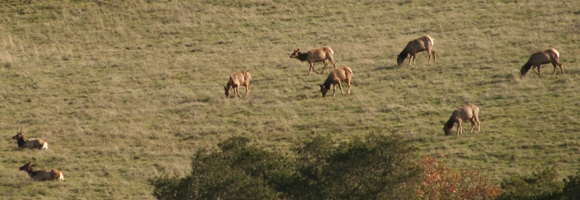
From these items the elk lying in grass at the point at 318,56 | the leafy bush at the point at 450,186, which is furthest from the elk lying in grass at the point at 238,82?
the leafy bush at the point at 450,186

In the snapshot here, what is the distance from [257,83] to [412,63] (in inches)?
249

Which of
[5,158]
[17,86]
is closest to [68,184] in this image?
[5,158]

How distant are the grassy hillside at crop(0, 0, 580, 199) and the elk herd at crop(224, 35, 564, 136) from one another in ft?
1.47

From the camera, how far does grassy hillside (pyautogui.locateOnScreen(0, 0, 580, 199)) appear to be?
29.0m

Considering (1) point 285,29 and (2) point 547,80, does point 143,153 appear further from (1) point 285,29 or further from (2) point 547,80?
(1) point 285,29

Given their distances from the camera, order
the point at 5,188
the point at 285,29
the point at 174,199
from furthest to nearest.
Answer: the point at 285,29 < the point at 5,188 < the point at 174,199

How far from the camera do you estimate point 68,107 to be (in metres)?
36.1

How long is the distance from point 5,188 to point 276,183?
908cm

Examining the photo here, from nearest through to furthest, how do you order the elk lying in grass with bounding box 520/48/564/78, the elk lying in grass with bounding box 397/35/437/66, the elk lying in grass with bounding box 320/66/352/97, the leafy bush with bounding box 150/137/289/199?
the leafy bush with bounding box 150/137/289/199 → the elk lying in grass with bounding box 320/66/352/97 → the elk lying in grass with bounding box 520/48/564/78 → the elk lying in grass with bounding box 397/35/437/66

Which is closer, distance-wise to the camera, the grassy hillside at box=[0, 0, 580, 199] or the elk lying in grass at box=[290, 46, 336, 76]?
the grassy hillside at box=[0, 0, 580, 199]

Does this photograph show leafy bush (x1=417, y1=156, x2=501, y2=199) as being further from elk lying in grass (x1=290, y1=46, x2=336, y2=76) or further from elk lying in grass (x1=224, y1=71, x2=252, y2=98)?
elk lying in grass (x1=290, y1=46, x2=336, y2=76)

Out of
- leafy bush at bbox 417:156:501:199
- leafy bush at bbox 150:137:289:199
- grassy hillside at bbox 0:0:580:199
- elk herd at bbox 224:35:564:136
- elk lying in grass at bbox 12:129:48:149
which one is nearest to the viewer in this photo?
leafy bush at bbox 150:137:289:199

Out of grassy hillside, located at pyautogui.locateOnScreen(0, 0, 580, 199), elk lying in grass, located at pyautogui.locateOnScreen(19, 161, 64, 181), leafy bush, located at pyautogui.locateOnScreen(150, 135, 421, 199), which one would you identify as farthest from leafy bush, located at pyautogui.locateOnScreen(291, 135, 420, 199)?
elk lying in grass, located at pyautogui.locateOnScreen(19, 161, 64, 181)

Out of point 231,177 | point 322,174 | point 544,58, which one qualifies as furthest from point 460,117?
point 231,177
